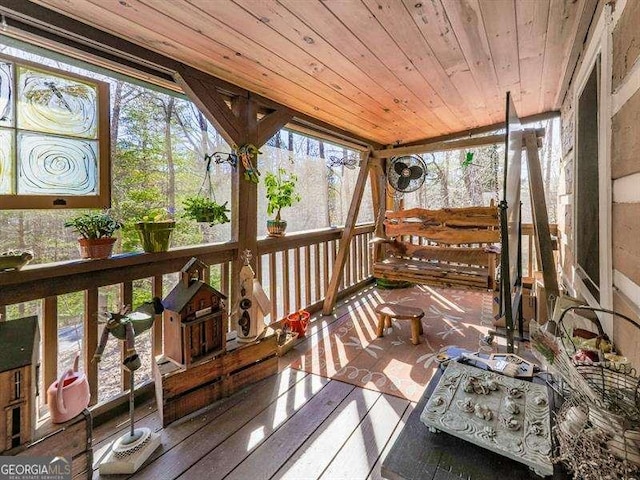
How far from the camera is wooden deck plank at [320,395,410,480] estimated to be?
140 cm

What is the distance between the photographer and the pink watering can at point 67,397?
1.31 m

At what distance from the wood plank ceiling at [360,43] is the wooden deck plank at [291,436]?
2122 millimetres

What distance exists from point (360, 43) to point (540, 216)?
1.96m

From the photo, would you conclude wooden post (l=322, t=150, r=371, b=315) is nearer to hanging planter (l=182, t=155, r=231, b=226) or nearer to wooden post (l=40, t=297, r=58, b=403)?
hanging planter (l=182, t=155, r=231, b=226)

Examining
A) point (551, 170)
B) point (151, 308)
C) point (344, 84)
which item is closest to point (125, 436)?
point (151, 308)

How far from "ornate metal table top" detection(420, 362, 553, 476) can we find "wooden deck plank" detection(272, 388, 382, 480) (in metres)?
0.81

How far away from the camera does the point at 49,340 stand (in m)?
1.57

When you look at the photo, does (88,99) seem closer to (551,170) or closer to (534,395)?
(534,395)

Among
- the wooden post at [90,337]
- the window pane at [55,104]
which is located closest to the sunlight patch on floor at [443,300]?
the wooden post at [90,337]

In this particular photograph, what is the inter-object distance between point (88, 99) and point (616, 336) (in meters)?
2.64

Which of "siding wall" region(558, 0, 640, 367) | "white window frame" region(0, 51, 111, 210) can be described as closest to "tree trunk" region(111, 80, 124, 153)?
"white window frame" region(0, 51, 111, 210)

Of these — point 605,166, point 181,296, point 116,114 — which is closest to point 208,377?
point 181,296

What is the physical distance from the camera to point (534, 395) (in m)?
0.96

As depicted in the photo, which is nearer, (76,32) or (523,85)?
(76,32)
